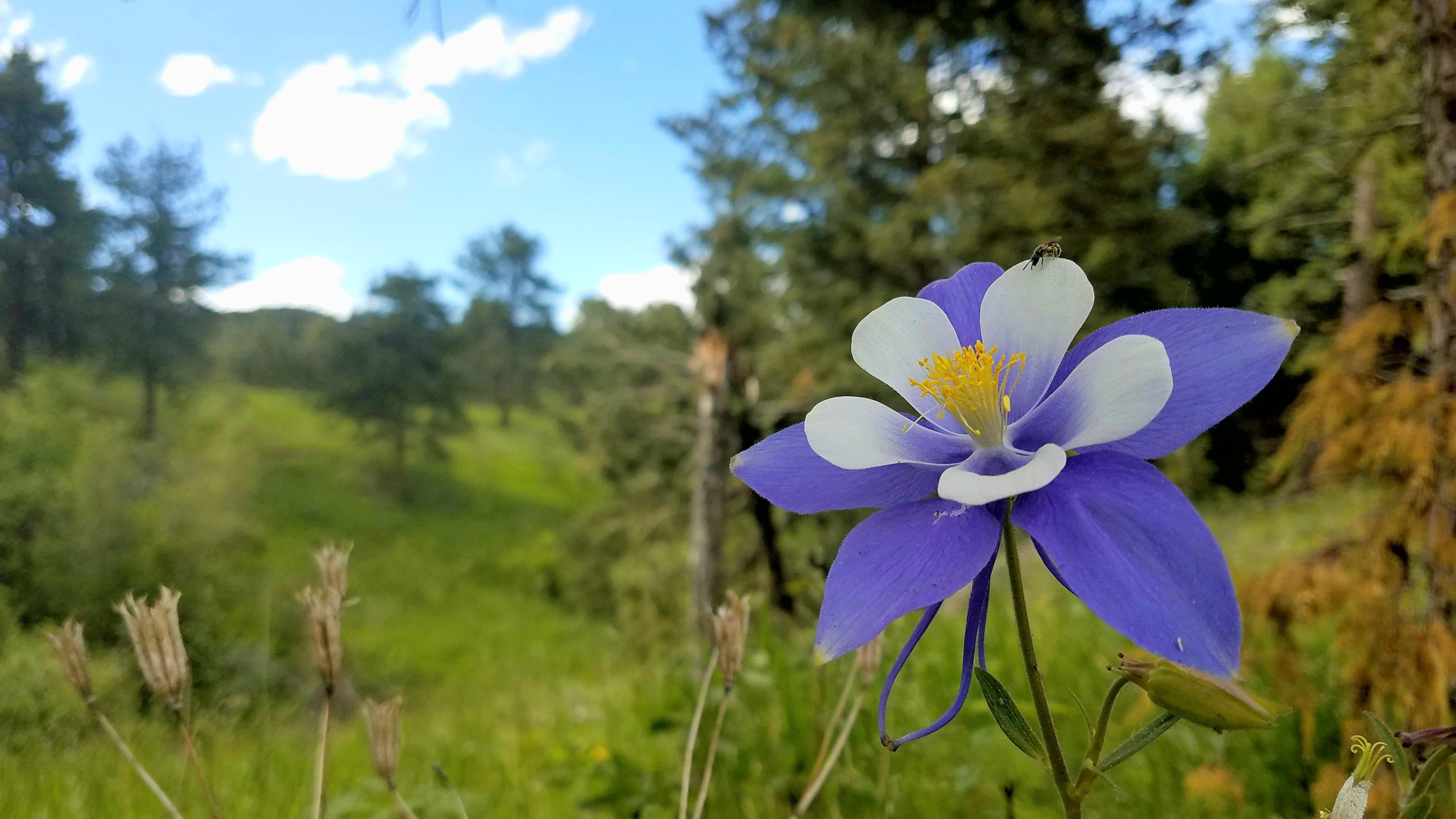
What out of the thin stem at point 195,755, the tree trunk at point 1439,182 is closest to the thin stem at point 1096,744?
the thin stem at point 195,755

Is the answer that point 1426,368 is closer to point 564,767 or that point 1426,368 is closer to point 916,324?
point 916,324

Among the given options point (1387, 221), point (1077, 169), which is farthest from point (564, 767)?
point (1387, 221)

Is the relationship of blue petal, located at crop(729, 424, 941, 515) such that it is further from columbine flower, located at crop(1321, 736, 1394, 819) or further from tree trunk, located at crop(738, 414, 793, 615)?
tree trunk, located at crop(738, 414, 793, 615)

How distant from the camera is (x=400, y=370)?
22.0 m

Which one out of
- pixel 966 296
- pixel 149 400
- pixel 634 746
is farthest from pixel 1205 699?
pixel 149 400

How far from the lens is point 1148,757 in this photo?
1.95 meters

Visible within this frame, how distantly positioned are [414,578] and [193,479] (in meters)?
13.5

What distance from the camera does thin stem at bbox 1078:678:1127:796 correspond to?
0.51 m

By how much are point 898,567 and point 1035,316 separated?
252mm

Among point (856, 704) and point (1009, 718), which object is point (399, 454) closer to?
point (856, 704)

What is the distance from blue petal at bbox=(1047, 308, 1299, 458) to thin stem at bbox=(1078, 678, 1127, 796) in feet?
0.58

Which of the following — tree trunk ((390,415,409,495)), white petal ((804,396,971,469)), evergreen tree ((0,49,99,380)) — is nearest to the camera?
white petal ((804,396,971,469))

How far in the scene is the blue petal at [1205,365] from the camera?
522 millimetres

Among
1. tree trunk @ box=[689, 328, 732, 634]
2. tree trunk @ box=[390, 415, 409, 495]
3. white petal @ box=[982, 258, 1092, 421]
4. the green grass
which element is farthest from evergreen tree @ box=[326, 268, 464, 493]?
white petal @ box=[982, 258, 1092, 421]
